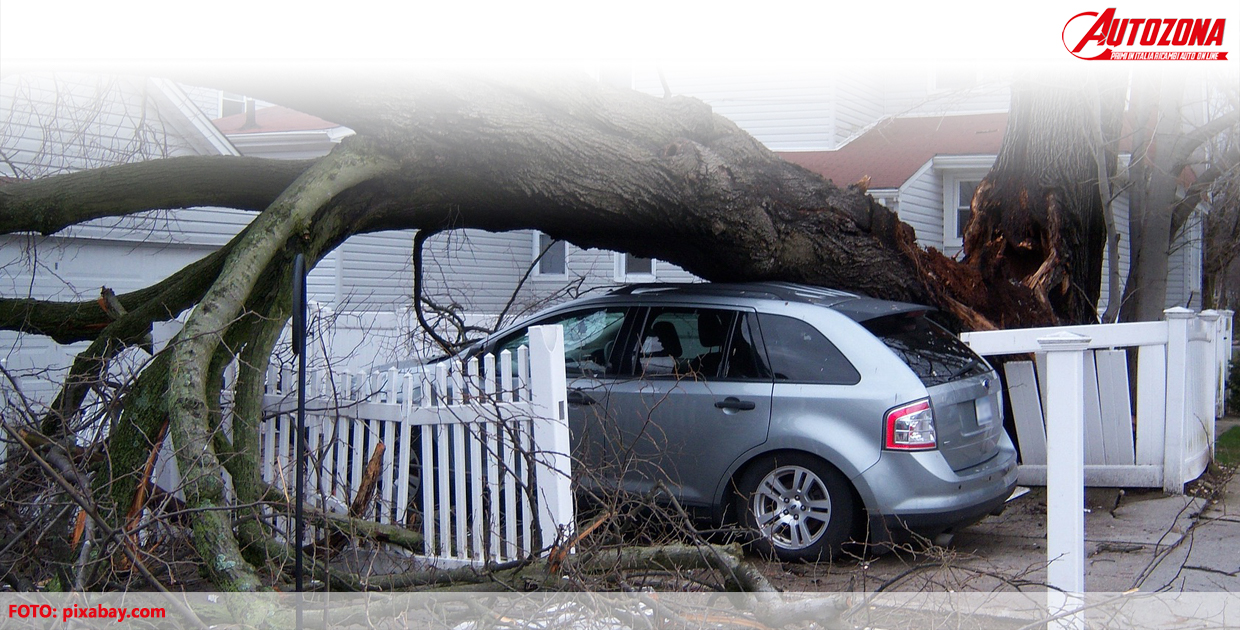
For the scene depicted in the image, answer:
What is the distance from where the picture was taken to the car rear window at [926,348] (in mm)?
5727

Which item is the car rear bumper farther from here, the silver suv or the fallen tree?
the fallen tree

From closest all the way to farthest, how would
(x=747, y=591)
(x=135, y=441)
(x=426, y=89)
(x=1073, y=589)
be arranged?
(x=1073, y=589)
(x=747, y=591)
(x=135, y=441)
(x=426, y=89)

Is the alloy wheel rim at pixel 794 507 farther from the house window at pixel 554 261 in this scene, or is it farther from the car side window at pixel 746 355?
the house window at pixel 554 261

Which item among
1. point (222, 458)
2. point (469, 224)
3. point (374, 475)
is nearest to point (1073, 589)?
point (374, 475)

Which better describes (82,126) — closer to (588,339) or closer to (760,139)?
(588,339)

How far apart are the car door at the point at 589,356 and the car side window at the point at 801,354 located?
Answer: 0.97 m

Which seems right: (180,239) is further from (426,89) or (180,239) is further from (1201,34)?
(1201,34)

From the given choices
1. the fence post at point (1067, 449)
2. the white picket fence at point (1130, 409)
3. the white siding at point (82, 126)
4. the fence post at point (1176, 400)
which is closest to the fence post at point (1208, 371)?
the white picket fence at point (1130, 409)

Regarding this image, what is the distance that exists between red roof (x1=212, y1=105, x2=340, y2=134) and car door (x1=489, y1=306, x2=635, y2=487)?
11.4 metres

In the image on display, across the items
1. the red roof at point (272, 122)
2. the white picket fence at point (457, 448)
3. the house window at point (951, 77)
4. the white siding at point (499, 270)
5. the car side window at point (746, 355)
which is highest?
the house window at point (951, 77)

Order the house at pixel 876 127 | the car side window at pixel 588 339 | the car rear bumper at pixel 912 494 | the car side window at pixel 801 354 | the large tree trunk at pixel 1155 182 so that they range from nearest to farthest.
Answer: the car rear bumper at pixel 912 494 < the car side window at pixel 801 354 < the car side window at pixel 588 339 < the large tree trunk at pixel 1155 182 < the house at pixel 876 127

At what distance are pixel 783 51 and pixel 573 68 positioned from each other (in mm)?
9534

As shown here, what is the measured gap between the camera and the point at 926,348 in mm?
5957

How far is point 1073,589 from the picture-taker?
363 cm
